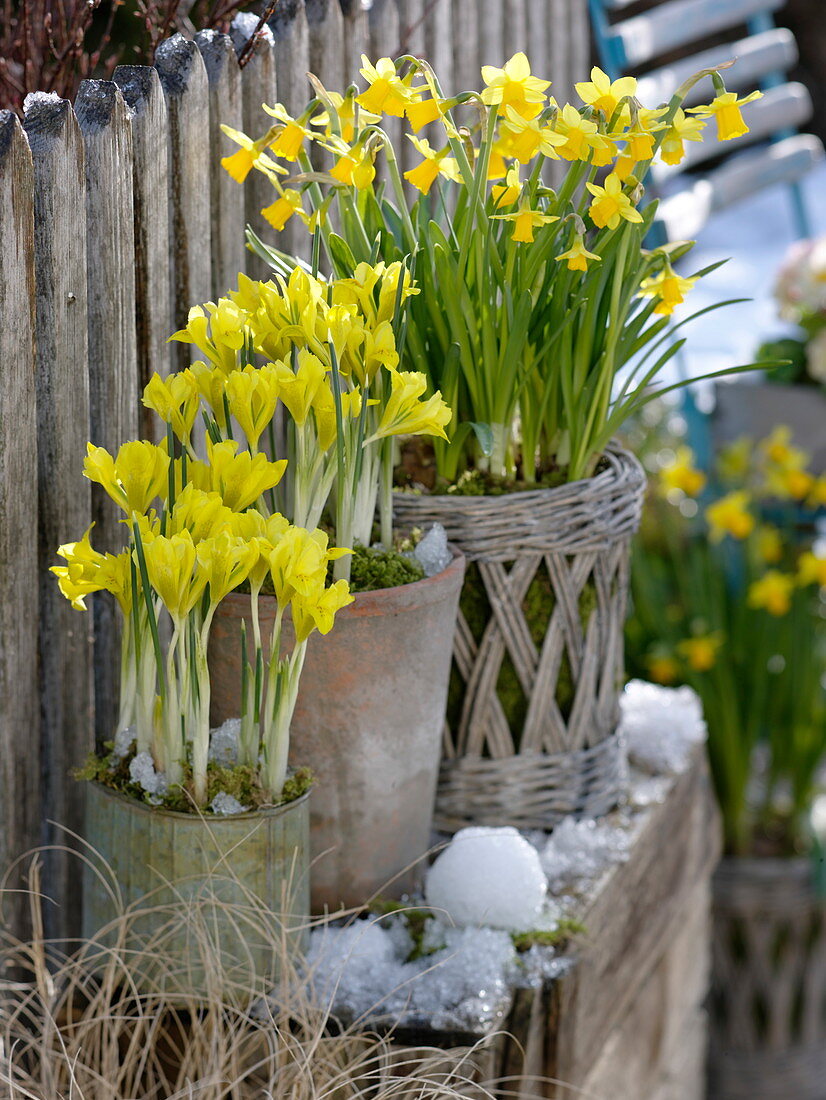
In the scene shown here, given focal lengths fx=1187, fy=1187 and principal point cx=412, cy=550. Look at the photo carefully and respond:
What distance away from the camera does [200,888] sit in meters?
0.95

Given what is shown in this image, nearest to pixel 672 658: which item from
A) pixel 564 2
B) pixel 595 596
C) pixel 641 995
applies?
pixel 641 995

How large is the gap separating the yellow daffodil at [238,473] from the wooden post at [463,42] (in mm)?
1265

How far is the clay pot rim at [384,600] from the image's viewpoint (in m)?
0.99

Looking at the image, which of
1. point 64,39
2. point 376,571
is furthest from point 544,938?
point 64,39

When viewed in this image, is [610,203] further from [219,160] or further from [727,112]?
[219,160]

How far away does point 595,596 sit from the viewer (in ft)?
4.12

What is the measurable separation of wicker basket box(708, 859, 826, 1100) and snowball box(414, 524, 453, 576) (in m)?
1.49

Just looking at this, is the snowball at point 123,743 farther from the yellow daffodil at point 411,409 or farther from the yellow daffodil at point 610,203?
the yellow daffodil at point 610,203

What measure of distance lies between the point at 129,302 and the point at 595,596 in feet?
1.83

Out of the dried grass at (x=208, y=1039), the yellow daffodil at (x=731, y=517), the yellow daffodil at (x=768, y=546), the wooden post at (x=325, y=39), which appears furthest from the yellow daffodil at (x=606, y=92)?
the yellow daffodil at (x=768, y=546)

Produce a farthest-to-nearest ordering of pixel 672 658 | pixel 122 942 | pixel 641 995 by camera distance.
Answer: pixel 672 658 → pixel 641 995 → pixel 122 942

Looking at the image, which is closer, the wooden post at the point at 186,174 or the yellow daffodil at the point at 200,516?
the yellow daffodil at the point at 200,516

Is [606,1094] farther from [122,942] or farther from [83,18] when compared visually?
[83,18]

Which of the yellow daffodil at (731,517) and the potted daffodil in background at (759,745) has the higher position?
the yellow daffodil at (731,517)
